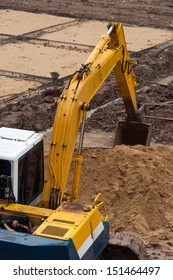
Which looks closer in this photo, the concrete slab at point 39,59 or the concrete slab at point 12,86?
the concrete slab at point 12,86

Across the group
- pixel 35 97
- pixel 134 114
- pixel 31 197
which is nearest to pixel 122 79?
pixel 134 114

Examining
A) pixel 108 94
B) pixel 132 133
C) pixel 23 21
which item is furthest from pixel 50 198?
pixel 23 21

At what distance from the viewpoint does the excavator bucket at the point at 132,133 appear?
14.5 m

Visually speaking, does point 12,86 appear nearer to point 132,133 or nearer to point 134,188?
point 132,133

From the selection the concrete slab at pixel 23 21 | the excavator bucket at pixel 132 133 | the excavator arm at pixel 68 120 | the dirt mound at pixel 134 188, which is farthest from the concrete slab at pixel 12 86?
the excavator arm at pixel 68 120

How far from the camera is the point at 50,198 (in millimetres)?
9297

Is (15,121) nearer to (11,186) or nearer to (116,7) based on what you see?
(11,186)

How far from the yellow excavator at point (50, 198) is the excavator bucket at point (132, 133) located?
12.8 ft

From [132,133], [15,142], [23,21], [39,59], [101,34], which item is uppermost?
[23,21]

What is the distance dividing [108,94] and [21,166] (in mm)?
10255

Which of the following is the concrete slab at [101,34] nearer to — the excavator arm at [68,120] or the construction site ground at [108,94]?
the construction site ground at [108,94]

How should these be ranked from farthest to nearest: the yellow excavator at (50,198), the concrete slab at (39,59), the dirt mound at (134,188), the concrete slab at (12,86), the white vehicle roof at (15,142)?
1. the concrete slab at (39,59)
2. the concrete slab at (12,86)
3. the dirt mound at (134,188)
4. the white vehicle roof at (15,142)
5. the yellow excavator at (50,198)

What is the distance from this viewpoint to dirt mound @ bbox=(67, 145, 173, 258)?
11.4m
